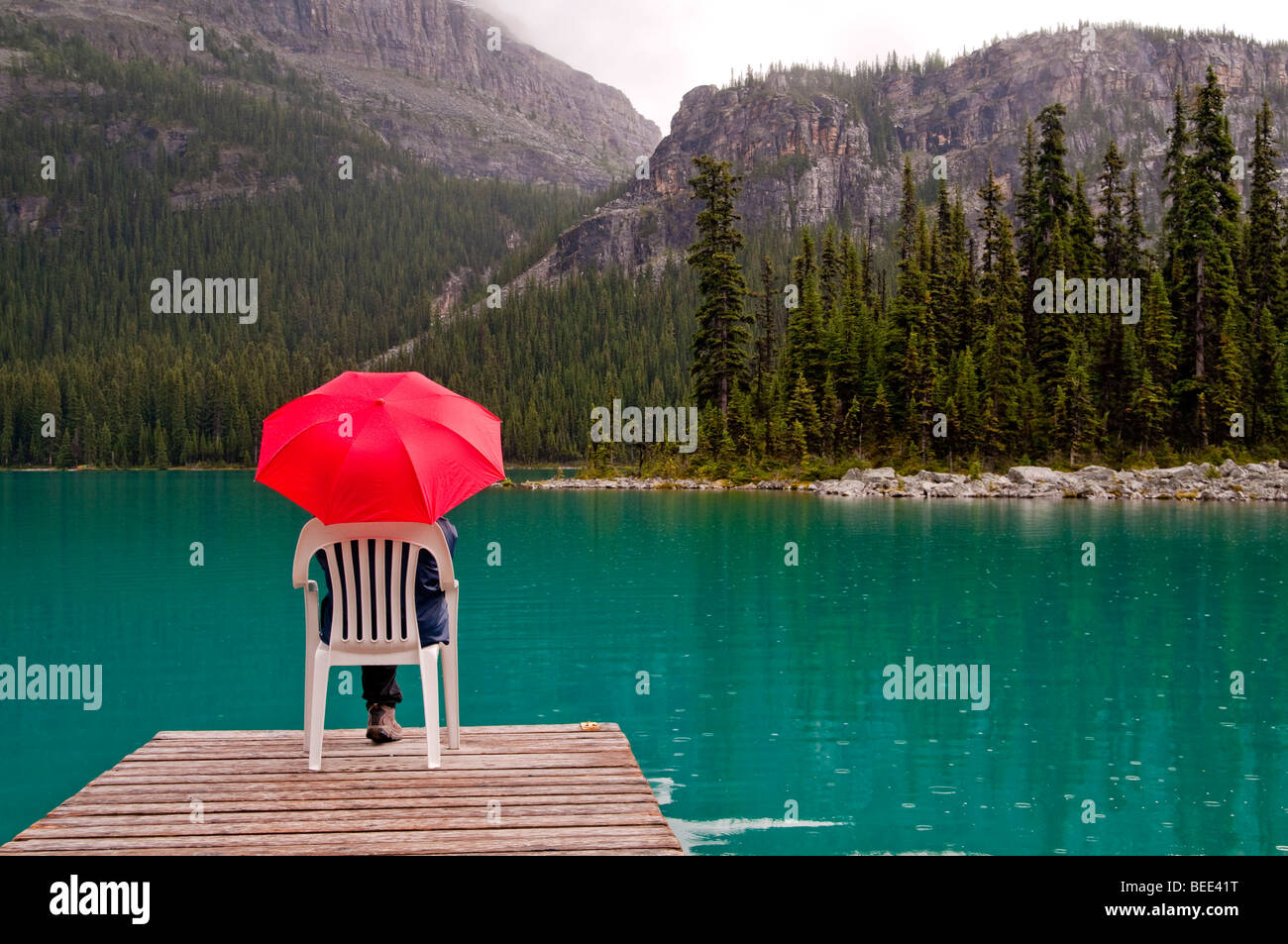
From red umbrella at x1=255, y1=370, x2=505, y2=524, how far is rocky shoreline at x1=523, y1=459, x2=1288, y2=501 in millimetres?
50339

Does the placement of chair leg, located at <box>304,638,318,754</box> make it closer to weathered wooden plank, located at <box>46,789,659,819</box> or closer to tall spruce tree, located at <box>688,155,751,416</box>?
weathered wooden plank, located at <box>46,789,659,819</box>

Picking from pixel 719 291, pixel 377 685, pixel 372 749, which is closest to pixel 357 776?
pixel 372 749

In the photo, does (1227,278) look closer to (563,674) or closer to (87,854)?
(563,674)

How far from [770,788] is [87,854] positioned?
18.7ft

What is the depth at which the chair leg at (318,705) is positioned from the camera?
6891 millimetres

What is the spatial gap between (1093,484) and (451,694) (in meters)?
53.0

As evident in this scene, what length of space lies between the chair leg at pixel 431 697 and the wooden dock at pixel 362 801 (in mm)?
108

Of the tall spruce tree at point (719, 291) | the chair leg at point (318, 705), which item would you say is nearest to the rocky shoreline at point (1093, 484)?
the tall spruce tree at point (719, 291)

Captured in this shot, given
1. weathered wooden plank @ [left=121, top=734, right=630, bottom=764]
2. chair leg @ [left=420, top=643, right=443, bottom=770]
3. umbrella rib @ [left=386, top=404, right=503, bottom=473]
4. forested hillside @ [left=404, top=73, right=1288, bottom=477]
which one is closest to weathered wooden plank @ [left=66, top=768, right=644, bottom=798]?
chair leg @ [left=420, top=643, right=443, bottom=770]

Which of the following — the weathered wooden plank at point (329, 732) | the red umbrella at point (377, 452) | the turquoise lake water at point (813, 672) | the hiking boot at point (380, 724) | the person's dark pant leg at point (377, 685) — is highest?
the red umbrella at point (377, 452)

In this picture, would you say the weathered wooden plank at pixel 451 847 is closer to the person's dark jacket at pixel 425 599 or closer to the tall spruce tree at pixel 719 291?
the person's dark jacket at pixel 425 599

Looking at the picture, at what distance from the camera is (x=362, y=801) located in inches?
249

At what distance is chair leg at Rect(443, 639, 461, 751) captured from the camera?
736cm
